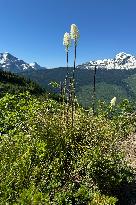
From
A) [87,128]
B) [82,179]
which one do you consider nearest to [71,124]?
[87,128]

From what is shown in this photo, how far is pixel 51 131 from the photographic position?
25.5 ft

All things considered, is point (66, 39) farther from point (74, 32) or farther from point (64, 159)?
point (64, 159)

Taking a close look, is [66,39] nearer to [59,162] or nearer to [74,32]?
[74,32]

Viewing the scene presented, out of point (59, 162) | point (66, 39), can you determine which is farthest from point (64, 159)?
point (66, 39)

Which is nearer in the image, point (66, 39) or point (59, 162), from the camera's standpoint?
point (59, 162)

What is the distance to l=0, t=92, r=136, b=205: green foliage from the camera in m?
6.29

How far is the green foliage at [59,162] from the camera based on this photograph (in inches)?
247

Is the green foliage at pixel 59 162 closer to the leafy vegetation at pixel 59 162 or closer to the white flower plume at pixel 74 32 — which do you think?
the leafy vegetation at pixel 59 162

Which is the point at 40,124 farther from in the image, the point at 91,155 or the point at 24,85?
the point at 24,85

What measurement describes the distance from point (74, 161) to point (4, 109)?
11.5 ft

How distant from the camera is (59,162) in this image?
7359 millimetres

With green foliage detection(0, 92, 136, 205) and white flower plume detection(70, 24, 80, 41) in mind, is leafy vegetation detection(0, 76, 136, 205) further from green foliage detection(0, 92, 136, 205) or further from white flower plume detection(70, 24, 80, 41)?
white flower plume detection(70, 24, 80, 41)

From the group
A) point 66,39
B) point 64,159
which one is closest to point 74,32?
point 66,39

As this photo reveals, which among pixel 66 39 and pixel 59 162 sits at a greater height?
pixel 66 39
